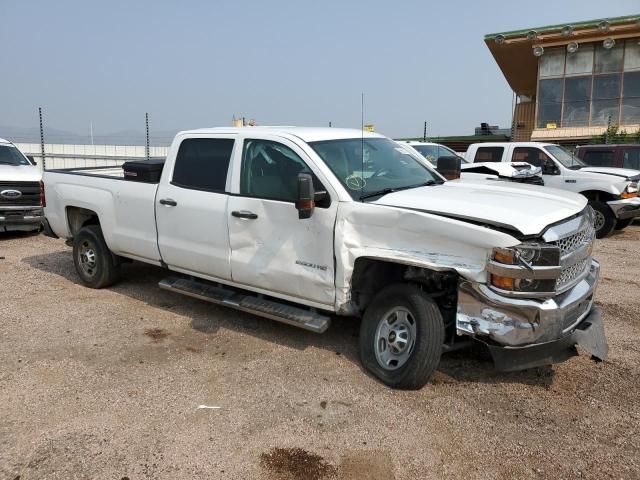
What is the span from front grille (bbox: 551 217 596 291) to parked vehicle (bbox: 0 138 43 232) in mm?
9302

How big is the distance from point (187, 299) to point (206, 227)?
58.4 inches

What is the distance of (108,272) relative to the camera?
6.54 metres

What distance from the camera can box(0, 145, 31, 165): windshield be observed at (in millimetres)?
10969

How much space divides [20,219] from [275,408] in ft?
26.7

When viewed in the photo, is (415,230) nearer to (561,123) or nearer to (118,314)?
(118,314)

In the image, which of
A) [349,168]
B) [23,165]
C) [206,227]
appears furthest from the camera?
[23,165]

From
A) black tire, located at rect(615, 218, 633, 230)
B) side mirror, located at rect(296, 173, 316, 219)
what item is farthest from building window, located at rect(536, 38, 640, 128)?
side mirror, located at rect(296, 173, 316, 219)

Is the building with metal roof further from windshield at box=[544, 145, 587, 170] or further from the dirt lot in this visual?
the dirt lot

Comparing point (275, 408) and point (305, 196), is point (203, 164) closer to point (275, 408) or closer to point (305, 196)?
point (305, 196)

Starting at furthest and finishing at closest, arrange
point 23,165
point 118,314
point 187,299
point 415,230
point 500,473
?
1. point 23,165
2. point 187,299
3. point 118,314
4. point 415,230
5. point 500,473

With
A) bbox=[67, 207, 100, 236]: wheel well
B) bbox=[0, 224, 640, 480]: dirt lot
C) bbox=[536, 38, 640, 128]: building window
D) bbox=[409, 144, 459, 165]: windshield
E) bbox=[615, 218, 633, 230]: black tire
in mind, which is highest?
bbox=[536, 38, 640, 128]: building window

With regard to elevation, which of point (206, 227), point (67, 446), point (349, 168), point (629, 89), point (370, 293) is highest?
point (629, 89)

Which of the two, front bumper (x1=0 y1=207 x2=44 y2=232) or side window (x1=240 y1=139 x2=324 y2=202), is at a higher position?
side window (x1=240 y1=139 x2=324 y2=202)

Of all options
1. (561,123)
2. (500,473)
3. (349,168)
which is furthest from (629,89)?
(500,473)
